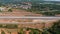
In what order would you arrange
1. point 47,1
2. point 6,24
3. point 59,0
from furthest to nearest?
point 47,1 → point 59,0 → point 6,24

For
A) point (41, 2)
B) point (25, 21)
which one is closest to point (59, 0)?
point (41, 2)

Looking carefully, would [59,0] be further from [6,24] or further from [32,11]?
[6,24]

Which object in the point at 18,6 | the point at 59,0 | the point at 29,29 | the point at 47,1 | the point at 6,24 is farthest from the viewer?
the point at 18,6

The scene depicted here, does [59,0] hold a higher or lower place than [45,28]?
higher

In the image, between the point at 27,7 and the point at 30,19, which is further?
the point at 27,7

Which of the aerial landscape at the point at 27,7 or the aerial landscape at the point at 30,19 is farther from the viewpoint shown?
the aerial landscape at the point at 27,7

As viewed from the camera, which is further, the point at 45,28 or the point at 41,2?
the point at 41,2

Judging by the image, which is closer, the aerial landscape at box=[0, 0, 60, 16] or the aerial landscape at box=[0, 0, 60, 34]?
the aerial landscape at box=[0, 0, 60, 34]
